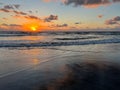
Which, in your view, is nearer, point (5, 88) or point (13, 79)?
point (5, 88)

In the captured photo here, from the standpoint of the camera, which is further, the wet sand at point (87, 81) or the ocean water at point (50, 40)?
the ocean water at point (50, 40)

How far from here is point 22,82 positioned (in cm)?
692

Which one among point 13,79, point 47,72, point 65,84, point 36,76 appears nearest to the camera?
point 65,84

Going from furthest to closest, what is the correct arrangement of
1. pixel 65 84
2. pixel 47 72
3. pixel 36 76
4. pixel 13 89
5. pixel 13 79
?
pixel 47 72
pixel 36 76
pixel 13 79
pixel 65 84
pixel 13 89

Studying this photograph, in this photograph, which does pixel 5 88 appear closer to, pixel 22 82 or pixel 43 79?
pixel 22 82

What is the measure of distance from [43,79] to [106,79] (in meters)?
2.27

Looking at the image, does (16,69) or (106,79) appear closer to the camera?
(106,79)

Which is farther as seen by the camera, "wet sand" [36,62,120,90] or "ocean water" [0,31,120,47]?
"ocean water" [0,31,120,47]

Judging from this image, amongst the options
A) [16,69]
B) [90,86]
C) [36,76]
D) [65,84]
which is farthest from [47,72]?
[90,86]

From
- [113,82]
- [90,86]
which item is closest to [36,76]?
[90,86]

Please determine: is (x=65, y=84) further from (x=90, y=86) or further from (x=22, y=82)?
(x=22, y=82)

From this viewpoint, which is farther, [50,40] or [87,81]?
[50,40]

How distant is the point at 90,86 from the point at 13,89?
2404 millimetres

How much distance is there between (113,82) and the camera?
6.95 meters
